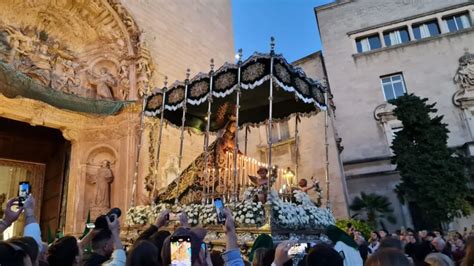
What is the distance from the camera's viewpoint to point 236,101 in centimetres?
755

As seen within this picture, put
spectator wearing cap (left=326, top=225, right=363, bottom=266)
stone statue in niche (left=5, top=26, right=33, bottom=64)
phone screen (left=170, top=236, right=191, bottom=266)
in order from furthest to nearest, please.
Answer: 1. stone statue in niche (left=5, top=26, right=33, bottom=64)
2. spectator wearing cap (left=326, top=225, right=363, bottom=266)
3. phone screen (left=170, top=236, right=191, bottom=266)

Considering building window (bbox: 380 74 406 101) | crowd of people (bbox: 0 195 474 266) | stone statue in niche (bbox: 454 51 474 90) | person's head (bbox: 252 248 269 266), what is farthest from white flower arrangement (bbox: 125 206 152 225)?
stone statue in niche (bbox: 454 51 474 90)

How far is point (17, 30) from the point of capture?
905 cm

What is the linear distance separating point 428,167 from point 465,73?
658 cm

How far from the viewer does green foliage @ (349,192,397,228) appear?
14406mm

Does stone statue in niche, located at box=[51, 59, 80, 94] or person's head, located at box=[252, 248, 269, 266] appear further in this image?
stone statue in niche, located at box=[51, 59, 80, 94]

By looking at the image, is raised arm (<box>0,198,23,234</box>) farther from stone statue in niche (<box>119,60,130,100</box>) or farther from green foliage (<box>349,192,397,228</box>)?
green foliage (<box>349,192,397,228</box>)

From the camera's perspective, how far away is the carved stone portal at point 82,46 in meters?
9.23

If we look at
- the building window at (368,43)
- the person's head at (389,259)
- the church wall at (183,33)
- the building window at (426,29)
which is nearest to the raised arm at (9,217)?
the person's head at (389,259)

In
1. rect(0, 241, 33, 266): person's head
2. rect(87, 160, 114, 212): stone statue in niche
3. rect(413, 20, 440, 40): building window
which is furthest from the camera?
rect(413, 20, 440, 40): building window

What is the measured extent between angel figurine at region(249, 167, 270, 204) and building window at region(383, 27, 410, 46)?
47.7 ft

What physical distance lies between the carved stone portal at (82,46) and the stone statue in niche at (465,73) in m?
14.4

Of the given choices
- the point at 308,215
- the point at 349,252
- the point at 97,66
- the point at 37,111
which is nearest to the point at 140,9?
the point at 97,66

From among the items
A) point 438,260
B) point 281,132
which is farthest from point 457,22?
point 438,260
